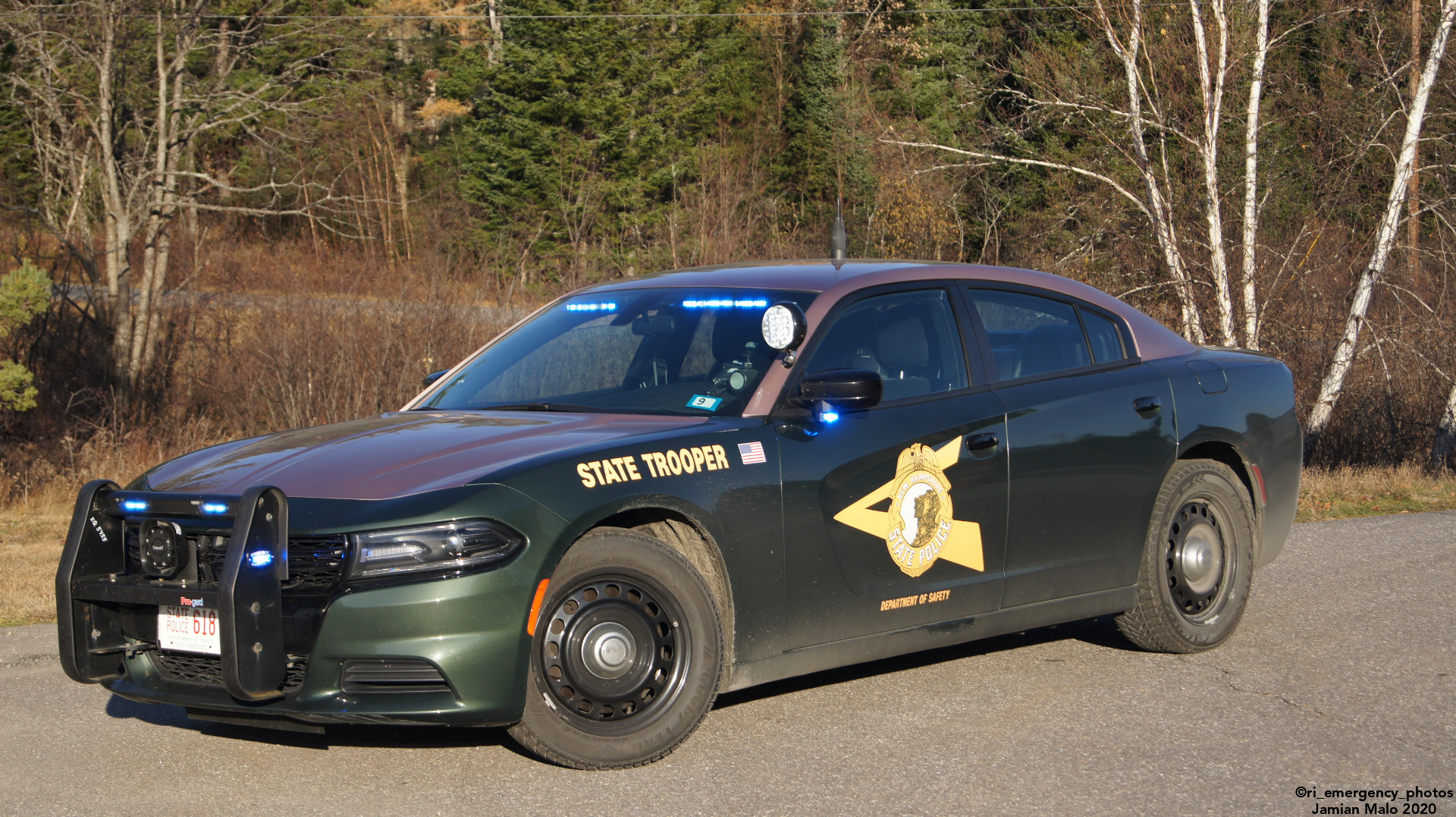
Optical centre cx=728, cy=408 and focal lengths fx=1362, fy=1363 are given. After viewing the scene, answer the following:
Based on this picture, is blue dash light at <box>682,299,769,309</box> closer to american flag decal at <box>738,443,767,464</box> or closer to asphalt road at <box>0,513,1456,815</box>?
american flag decal at <box>738,443,767,464</box>

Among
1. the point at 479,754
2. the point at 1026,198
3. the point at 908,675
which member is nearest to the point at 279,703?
the point at 479,754

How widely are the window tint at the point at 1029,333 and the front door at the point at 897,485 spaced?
0.20 meters

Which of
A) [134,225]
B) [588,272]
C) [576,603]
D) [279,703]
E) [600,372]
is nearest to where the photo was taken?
[279,703]

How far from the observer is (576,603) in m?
4.29

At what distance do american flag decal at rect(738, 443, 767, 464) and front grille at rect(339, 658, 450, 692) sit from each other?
129cm

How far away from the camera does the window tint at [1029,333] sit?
565cm

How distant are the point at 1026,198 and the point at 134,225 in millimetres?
17462

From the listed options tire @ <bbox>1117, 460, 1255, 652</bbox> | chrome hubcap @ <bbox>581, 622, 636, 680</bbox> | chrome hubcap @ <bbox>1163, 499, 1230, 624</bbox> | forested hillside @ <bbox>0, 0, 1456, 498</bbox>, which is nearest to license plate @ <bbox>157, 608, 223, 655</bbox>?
chrome hubcap @ <bbox>581, 622, 636, 680</bbox>

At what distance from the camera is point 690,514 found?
4523 millimetres

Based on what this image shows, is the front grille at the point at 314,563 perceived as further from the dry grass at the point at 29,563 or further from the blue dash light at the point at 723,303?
the dry grass at the point at 29,563

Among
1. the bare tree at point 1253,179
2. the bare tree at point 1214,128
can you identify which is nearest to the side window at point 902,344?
the bare tree at point 1214,128

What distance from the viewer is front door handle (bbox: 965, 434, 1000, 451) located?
5.27 meters

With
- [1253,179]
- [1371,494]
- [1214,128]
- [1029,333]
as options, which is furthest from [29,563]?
[1253,179]

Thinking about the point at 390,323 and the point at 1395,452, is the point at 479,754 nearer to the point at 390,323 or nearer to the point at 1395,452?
the point at 390,323
